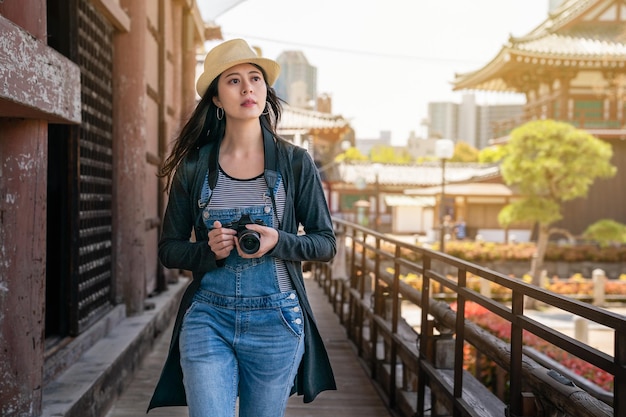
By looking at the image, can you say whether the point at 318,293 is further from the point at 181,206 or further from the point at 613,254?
the point at 613,254

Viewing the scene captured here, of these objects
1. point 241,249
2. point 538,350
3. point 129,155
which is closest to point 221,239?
point 241,249

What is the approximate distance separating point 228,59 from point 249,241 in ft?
2.02

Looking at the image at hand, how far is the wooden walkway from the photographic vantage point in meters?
4.31

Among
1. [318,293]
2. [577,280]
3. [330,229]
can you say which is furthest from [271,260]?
[577,280]

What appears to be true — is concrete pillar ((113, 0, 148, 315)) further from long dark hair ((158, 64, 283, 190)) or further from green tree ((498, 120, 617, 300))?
green tree ((498, 120, 617, 300))

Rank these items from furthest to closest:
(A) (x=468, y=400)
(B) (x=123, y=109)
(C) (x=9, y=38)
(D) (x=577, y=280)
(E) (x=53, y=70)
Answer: (D) (x=577, y=280) < (B) (x=123, y=109) < (A) (x=468, y=400) < (E) (x=53, y=70) < (C) (x=9, y=38)

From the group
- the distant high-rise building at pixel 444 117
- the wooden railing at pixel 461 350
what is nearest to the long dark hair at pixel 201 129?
the wooden railing at pixel 461 350

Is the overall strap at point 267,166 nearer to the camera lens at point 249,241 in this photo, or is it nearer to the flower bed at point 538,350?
the camera lens at point 249,241

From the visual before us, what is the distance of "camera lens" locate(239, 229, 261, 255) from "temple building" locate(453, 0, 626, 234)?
28596 mm

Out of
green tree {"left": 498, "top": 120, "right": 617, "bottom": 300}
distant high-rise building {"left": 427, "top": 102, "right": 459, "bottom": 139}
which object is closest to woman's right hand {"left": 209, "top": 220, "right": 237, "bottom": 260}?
green tree {"left": 498, "top": 120, "right": 617, "bottom": 300}

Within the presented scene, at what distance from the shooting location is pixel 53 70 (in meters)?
2.70

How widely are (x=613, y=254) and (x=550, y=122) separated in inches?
221

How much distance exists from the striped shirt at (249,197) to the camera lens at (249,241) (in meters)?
0.16

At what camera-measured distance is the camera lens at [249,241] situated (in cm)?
194
